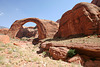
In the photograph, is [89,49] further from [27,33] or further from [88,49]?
[27,33]

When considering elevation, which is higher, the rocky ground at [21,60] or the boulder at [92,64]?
the rocky ground at [21,60]

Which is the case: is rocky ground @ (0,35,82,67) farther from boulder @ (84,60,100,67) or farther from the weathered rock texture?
the weathered rock texture

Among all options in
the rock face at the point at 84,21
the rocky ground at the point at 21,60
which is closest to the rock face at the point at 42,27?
the rock face at the point at 84,21

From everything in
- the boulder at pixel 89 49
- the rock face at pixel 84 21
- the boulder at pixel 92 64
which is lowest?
the boulder at pixel 92 64

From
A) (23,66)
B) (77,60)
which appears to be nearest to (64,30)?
(77,60)

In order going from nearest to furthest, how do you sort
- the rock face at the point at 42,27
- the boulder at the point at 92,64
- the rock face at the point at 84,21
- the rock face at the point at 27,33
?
the boulder at the point at 92,64
the rock face at the point at 84,21
the rock face at the point at 42,27
the rock face at the point at 27,33

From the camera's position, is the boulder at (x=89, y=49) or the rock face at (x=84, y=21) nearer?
the boulder at (x=89, y=49)

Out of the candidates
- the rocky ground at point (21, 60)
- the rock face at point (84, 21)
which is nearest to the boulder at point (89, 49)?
the rocky ground at point (21, 60)

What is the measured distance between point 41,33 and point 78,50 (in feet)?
46.7

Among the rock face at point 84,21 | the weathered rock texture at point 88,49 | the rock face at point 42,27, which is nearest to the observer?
the weathered rock texture at point 88,49

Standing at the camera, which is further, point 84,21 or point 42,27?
point 42,27

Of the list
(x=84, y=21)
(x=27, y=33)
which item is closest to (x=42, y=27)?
(x=84, y=21)

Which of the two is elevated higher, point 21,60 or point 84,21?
point 84,21

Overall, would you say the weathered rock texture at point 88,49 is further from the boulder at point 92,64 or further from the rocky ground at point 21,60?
the rocky ground at point 21,60
